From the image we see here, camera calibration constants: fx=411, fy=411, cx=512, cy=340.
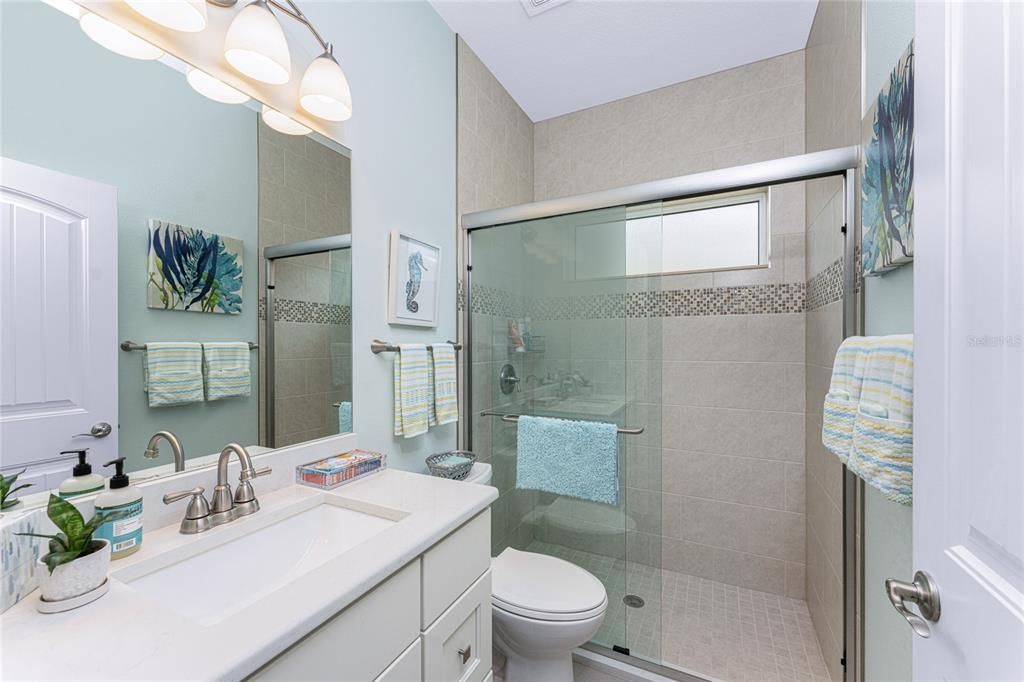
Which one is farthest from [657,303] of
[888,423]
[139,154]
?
[139,154]

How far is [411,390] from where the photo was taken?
1586mm

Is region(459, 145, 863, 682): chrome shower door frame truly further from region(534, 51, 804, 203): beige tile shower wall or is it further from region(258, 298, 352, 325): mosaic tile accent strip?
region(258, 298, 352, 325): mosaic tile accent strip

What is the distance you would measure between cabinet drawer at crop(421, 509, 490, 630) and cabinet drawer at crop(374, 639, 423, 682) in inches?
1.7

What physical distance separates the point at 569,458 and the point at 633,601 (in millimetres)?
617

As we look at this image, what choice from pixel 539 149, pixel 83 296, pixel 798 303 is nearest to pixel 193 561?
pixel 83 296

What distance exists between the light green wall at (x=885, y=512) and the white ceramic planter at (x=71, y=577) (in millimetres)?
1583

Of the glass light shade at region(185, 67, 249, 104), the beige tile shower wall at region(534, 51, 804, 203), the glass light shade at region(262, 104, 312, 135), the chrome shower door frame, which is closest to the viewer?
the glass light shade at region(185, 67, 249, 104)

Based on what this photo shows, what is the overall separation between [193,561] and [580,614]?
1.10 m

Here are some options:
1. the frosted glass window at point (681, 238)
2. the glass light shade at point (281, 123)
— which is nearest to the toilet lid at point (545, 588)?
the frosted glass window at point (681, 238)

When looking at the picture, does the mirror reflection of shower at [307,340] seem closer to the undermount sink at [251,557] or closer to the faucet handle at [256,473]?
the faucet handle at [256,473]

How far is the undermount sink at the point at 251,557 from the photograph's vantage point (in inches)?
29.5

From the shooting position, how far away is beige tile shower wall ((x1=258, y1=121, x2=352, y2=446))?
1147 millimetres

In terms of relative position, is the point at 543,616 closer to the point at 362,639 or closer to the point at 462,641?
the point at 462,641

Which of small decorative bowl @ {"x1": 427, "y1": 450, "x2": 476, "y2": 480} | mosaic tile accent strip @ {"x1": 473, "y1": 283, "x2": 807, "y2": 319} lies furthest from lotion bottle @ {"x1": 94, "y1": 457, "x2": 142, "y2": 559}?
mosaic tile accent strip @ {"x1": 473, "y1": 283, "x2": 807, "y2": 319}
